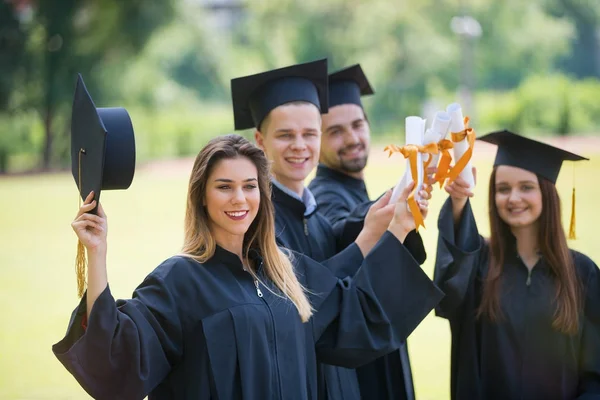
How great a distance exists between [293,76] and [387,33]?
35.9 m

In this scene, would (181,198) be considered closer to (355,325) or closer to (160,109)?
(160,109)

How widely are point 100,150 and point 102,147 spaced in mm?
18

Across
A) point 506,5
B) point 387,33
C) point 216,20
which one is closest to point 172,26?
point 387,33

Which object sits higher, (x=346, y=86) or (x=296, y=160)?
(x=346, y=86)

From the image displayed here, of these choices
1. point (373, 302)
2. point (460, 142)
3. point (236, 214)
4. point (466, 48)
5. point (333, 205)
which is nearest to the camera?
point (236, 214)

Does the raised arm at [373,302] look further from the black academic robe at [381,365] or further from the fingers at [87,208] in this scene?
the fingers at [87,208]

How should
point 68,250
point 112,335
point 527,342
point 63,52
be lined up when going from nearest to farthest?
point 112,335 < point 527,342 < point 68,250 < point 63,52

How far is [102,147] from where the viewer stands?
7.86 ft

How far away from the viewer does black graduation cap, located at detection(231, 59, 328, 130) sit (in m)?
3.55

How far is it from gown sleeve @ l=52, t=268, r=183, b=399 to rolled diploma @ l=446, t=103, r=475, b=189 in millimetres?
1195

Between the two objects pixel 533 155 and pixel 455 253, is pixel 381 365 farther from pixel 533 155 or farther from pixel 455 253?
pixel 533 155

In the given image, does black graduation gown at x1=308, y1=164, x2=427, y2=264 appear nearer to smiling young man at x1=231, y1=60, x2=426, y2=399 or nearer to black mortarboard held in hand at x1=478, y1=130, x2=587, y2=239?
smiling young man at x1=231, y1=60, x2=426, y2=399

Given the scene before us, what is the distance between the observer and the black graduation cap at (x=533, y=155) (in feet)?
11.9

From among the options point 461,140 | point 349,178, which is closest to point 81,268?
point 461,140
